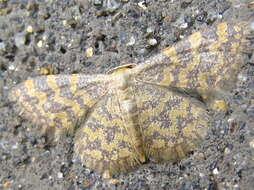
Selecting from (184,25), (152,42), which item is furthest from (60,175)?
(184,25)

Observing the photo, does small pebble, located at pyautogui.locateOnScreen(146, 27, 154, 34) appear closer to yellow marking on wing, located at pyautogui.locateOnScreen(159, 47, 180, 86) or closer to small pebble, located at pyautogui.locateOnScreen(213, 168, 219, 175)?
yellow marking on wing, located at pyautogui.locateOnScreen(159, 47, 180, 86)

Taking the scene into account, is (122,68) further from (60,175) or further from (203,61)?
(60,175)

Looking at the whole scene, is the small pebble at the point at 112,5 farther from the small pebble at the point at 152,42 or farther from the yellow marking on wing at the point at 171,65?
the yellow marking on wing at the point at 171,65

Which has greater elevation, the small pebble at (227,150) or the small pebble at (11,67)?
the small pebble at (11,67)

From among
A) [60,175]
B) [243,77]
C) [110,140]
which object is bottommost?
[60,175]

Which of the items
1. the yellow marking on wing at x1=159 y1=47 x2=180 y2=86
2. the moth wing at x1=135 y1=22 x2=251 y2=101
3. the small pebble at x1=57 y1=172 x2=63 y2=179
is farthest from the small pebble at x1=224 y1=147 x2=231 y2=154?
the small pebble at x1=57 y1=172 x2=63 y2=179

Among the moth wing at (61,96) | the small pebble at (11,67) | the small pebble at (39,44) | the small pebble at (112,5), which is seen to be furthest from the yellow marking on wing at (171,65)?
the small pebble at (11,67)
